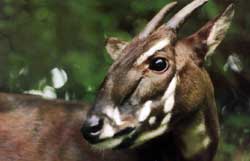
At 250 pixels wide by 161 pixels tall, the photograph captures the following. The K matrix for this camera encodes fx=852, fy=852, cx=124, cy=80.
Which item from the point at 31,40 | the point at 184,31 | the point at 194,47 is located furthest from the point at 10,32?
the point at 194,47

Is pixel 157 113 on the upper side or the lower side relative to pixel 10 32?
lower

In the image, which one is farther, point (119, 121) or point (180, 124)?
point (180, 124)

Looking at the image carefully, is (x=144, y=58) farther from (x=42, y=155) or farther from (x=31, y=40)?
(x=31, y=40)

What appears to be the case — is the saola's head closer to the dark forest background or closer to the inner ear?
the inner ear

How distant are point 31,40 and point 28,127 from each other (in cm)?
196

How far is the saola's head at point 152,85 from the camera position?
206 inches

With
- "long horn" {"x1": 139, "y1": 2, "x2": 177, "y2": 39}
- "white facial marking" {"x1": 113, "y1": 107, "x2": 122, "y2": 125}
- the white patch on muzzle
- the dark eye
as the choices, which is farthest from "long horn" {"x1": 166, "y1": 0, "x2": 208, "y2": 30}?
the white patch on muzzle

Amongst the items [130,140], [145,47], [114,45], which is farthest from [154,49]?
[114,45]

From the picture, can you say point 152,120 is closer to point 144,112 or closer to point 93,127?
point 144,112

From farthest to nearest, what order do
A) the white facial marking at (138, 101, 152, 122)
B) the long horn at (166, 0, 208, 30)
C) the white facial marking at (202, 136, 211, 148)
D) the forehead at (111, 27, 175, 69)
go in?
the white facial marking at (202, 136, 211, 148) → the long horn at (166, 0, 208, 30) → the forehead at (111, 27, 175, 69) → the white facial marking at (138, 101, 152, 122)

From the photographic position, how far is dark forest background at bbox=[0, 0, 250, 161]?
7.60 m

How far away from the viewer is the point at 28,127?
6172 millimetres

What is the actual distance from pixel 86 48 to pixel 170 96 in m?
2.38

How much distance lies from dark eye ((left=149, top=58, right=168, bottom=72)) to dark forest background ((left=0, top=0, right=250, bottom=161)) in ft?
6.74
